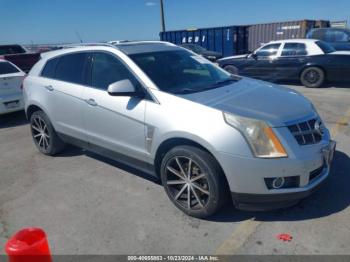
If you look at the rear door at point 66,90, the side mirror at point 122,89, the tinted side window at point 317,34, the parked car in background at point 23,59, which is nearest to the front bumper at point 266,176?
the side mirror at point 122,89

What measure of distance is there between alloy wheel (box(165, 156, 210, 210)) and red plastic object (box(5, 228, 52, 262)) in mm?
1736

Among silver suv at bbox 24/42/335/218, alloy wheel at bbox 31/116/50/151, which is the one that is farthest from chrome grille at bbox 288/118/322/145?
alloy wheel at bbox 31/116/50/151

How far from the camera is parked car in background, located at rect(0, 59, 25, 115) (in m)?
7.55

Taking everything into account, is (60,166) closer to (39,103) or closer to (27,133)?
(39,103)

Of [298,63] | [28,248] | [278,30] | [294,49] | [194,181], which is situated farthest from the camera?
[278,30]

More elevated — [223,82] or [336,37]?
[223,82]

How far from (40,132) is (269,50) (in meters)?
8.37

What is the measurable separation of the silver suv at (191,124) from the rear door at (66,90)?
2 cm

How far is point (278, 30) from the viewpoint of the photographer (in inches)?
843

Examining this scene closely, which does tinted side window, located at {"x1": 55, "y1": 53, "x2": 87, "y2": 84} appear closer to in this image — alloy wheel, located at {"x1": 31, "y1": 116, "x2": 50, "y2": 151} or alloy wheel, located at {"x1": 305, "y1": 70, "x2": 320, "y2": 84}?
alloy wheel, located at {"x1": 31, "y1": 116, "x2": 50, "y2": 151}

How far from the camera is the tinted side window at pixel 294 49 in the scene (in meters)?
10.4

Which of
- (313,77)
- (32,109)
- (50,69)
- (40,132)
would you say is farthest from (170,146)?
(313,77)

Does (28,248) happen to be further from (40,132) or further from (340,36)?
(340,36)

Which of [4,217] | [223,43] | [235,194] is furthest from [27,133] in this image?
[223,43]
